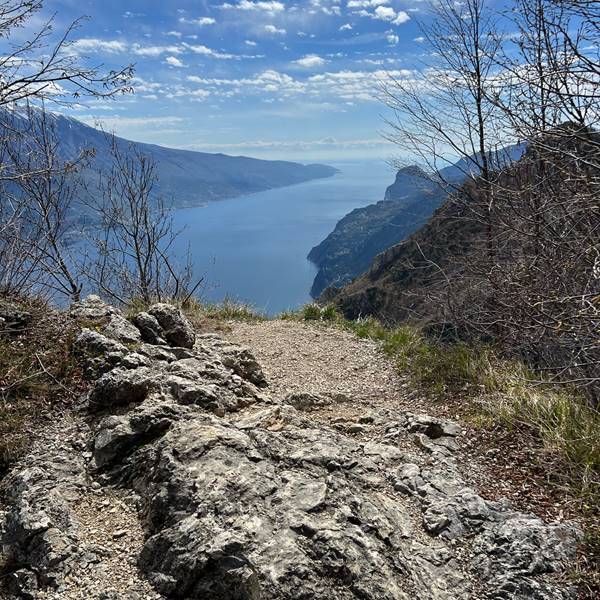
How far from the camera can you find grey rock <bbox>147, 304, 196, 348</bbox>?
621 cm

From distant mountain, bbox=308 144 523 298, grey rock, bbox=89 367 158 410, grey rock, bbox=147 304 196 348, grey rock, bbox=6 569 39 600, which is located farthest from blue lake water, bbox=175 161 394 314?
grey rock, bbox=6 569 39 600

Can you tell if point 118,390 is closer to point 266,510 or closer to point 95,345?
point 95,345

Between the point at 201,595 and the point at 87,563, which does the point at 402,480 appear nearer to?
the point at 201,595

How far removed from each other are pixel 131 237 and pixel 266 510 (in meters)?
9.46

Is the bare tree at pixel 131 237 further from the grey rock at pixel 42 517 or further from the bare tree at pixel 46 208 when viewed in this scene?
the grey rock at pixel 42 517

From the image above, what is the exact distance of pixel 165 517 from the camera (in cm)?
293

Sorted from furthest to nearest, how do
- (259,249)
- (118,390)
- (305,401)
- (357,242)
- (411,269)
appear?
(259,249), (357,242), (411,269), (305,401), (118,390)

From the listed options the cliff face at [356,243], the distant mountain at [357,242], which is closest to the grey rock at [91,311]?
the distant mountain at [357,242]

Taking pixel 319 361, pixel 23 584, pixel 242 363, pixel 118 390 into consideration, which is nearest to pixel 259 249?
pixel 319 361

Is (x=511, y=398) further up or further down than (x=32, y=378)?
further down

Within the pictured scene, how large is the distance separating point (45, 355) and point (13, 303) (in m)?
1.32

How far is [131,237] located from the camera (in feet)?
36.2

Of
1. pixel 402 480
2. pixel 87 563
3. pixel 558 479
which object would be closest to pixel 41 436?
pixel 87 563

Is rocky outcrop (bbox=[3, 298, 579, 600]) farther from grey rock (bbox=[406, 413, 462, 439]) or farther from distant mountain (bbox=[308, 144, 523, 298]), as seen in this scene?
distant mountain (bbox=[308, 144, 523, 298])
